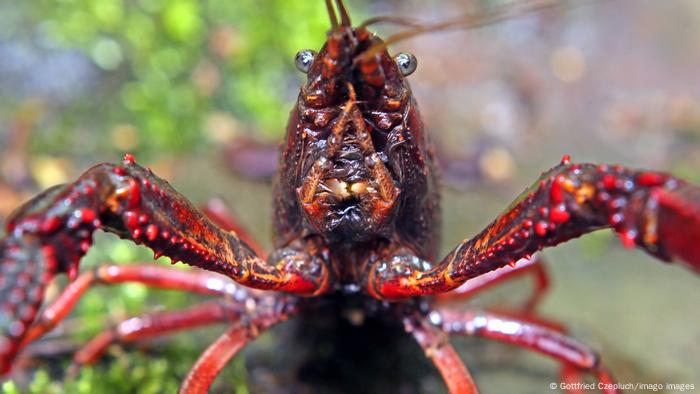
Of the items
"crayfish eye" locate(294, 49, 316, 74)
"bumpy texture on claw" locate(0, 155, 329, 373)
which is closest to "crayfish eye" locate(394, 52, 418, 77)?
"crayfish eye" locate(294, 49, 316, 74)

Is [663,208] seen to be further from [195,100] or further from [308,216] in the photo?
[195,100]

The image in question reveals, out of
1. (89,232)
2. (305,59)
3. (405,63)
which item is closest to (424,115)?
(405,63)

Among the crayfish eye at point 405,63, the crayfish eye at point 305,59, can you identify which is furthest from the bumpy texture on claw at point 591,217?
the crayfish eye at point 305,59

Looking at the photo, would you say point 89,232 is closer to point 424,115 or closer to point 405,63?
point 405,63

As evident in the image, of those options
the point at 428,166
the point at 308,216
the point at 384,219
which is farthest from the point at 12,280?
the point at 428,166

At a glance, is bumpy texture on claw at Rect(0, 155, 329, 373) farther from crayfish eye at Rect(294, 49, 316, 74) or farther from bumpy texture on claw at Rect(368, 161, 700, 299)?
bumpy texture on claw at Rect(368, 161, 700, 299)

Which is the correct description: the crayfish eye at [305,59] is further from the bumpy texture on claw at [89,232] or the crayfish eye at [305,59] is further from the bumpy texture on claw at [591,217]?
the bumpy texture on claw at [591,217]

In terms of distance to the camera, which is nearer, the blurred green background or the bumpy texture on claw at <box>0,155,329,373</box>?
the bumpy texture on claw at <box>0,155,329,373</box>

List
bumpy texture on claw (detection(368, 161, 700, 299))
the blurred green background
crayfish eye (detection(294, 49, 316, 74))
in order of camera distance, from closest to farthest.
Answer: bumpy texture on claw (detection(368, 161, 700, 299)) < crayfish eye (detection(294, 49, 316, 74)) < the blurred green background
